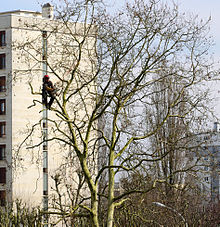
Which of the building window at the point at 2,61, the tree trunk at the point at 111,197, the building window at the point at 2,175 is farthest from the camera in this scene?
the building window at the point at 2,61

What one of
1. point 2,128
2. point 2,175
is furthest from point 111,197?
point 2,128

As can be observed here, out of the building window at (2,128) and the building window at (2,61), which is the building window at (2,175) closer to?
the building window at (2,128)

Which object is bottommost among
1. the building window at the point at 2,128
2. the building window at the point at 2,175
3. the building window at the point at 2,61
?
the building window at the point at 2,175

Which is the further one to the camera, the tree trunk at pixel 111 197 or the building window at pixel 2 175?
the building window at pixel 2 175

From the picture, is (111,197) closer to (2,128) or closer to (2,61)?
(2,128)

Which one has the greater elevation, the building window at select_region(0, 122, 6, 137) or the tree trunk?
the building window at select_region(0, 122, 6, 137)

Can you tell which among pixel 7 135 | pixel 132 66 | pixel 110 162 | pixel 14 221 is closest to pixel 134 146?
pixel 110 162

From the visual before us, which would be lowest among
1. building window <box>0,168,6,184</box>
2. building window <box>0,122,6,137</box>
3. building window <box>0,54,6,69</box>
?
building window <box>0,168,6,184</box>

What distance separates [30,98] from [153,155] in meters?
37.5

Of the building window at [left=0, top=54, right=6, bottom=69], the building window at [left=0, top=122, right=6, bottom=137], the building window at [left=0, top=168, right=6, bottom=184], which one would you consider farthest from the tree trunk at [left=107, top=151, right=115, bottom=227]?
the building window at [left=0, top=54, right=6, bottom=69]

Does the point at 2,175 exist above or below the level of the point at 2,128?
below

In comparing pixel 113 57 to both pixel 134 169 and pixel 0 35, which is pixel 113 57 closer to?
pixel 134 169

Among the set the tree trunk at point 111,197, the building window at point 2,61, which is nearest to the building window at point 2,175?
the building window at point 2,61

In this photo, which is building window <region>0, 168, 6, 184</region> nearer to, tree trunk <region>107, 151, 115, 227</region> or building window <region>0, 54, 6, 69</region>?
building window <region>0, 54, 6, 69</region>
